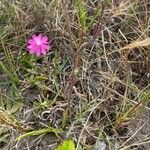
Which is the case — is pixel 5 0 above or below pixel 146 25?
above

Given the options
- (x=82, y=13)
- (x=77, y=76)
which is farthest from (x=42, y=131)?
(x=82, y=13)

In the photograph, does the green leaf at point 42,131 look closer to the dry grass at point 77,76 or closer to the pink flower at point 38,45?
the dry grass at point 77,76

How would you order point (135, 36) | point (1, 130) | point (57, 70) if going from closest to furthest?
point (1, 130), point (57, 70), point (135, 36)

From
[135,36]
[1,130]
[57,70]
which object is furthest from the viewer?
[135,36]

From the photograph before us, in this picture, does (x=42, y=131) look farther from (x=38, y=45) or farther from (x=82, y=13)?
(x=82, y=13)

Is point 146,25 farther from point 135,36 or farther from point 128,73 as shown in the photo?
point 128,73

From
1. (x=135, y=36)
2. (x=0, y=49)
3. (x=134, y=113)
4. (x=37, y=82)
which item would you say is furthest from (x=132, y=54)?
(x=0, y=49)

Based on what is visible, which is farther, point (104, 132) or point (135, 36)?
point (135, 36)
